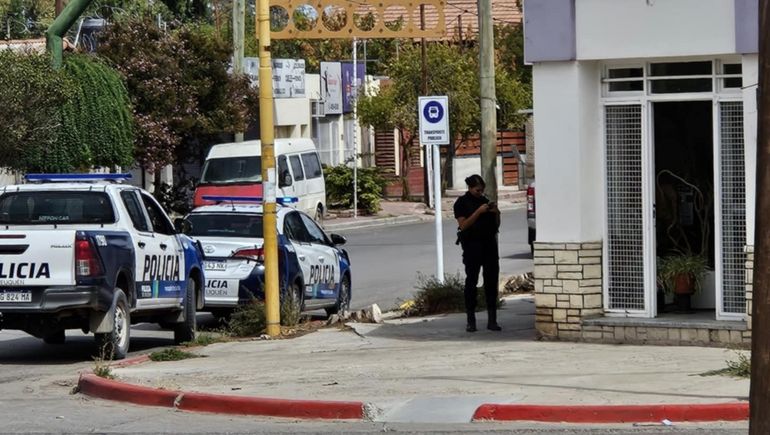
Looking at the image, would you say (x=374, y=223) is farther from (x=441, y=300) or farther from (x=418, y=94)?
(x=441, y=300)

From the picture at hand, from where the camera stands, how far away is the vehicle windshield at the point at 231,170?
34.4 meters

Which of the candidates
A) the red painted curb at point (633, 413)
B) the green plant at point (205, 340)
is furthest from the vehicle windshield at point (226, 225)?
the red painted curb at point (633, 413)

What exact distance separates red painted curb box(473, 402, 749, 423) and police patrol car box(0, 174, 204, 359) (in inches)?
222

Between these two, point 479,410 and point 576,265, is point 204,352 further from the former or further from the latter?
point 479,410

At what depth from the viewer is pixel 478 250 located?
16203mm

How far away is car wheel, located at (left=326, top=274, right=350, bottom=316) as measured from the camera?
20875 millimetres

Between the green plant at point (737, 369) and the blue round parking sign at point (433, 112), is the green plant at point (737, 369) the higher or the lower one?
the lower one

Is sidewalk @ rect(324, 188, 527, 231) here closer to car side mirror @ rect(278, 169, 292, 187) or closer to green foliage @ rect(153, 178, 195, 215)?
green foliage @ rect(153, 178, 195, 215)

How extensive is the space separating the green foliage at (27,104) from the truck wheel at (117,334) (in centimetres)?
1390

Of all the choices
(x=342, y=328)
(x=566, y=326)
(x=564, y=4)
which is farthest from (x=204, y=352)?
(x=564, y=4)

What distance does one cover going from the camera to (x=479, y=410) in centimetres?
1073

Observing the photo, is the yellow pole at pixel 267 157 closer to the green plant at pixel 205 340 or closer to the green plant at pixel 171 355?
the green plant at pixel 205 340

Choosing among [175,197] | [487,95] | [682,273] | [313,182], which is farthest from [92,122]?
[682,273]

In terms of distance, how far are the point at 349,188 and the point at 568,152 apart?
32179 mm
